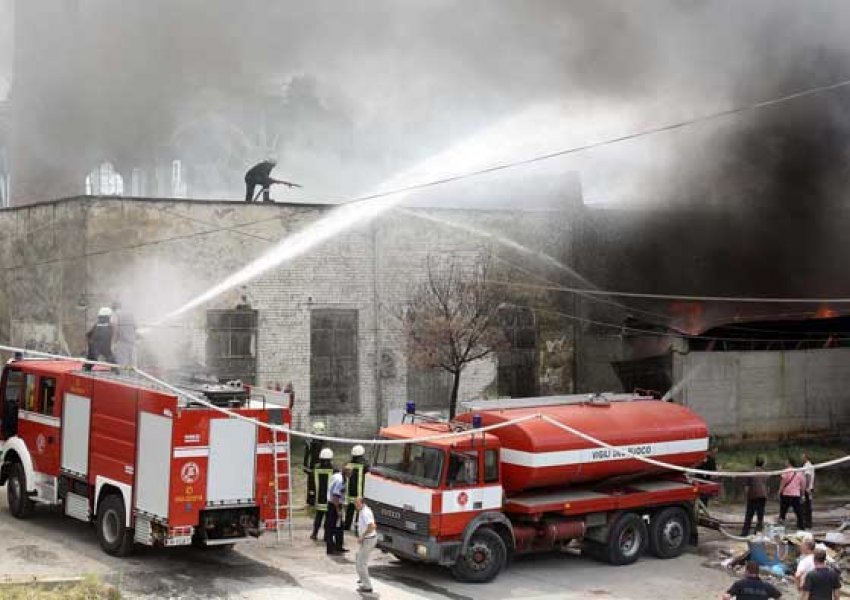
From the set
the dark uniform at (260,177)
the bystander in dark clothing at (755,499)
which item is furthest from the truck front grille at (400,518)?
the dark uniform at (260,177)

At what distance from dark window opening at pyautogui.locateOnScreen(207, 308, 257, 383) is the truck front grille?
850cm

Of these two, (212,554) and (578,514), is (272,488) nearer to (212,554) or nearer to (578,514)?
(212,554)

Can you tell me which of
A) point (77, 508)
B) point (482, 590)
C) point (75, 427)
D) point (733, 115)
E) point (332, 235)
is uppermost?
point (733, 115)

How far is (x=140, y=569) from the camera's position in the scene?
11.5m

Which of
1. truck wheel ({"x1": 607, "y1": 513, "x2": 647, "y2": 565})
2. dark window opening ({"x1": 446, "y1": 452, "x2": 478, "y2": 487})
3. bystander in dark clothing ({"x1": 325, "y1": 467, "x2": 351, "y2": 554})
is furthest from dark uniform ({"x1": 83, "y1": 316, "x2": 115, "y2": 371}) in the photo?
truck wheel ({"x1": 607, "y1": 513, "x2": 647, "y2": 565})

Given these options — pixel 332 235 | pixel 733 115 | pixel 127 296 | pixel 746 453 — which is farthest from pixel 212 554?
pixel 733 115

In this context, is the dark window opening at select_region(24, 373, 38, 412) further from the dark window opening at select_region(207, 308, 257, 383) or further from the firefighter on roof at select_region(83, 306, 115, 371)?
the dark window opening at select_region(207, 308, 257, 383)

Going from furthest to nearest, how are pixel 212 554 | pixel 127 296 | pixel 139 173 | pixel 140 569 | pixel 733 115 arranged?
pixel 139 173
pixel 733 115
pixel 127 296
pixel 212 554
pixel 140 569

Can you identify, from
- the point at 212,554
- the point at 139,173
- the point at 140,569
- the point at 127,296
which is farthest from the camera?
the point at 139,173

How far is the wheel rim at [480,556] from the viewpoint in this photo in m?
12.1

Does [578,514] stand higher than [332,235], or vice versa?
[332,235]

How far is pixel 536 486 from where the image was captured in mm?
12664

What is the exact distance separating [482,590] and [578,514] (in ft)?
6.08

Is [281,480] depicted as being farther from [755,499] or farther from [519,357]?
[519,357]
